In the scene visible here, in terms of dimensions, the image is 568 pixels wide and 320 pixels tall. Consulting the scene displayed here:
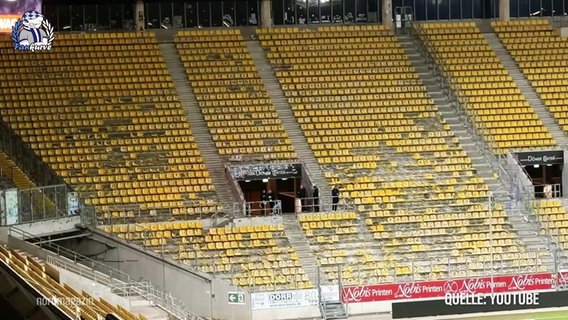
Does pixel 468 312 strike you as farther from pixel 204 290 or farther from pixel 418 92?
pixel 418 92

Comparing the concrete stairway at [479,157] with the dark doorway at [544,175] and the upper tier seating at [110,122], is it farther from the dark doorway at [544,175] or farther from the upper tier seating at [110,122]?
the upper tier seating at [110,122]

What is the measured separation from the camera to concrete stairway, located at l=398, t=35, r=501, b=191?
44188 mm

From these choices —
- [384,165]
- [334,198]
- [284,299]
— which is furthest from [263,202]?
[384,165]

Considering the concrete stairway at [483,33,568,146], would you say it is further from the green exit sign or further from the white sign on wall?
the green exit sign

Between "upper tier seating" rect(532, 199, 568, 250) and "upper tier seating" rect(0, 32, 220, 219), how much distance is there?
36.2 ft

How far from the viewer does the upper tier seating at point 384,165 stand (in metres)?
40.0

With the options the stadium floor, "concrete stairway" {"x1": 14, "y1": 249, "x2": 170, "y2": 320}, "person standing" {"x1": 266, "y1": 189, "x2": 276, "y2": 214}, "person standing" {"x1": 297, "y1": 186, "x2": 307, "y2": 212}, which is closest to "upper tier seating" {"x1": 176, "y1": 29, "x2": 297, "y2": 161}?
"person standing" {"x1": 266, "y1": 189, "x2": 276, "y2": 214}

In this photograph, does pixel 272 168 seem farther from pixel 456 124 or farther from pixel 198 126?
pixel 456 124

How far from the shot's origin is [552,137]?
46000 millimetres

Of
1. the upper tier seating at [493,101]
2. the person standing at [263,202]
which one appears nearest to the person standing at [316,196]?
the person standing at [263,202]

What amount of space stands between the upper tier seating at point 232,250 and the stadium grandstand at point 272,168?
73mm

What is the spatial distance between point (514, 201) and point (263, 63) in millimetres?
11325

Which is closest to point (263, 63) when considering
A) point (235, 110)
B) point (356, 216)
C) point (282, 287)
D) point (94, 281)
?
point (235, 110)

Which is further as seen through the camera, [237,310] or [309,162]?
[309,162]
